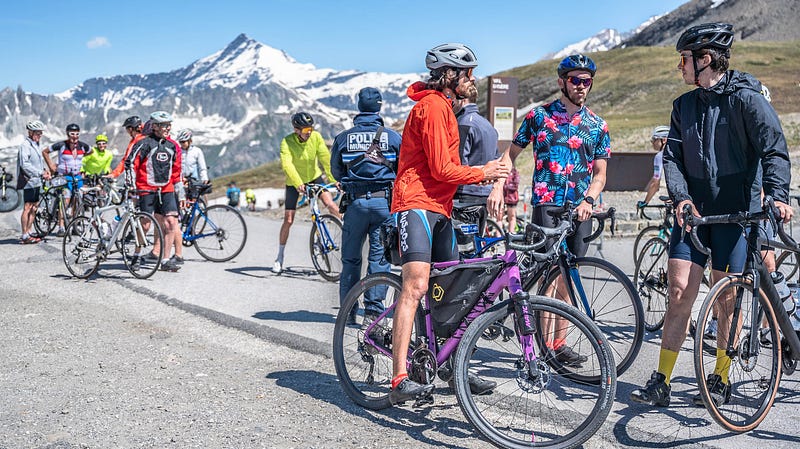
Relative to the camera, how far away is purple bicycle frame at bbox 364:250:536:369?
4352 mm

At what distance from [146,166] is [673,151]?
7854 mm

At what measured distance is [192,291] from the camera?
31.2 feet

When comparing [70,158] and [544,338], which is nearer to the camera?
[544,338]

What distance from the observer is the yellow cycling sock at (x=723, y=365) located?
4594mm

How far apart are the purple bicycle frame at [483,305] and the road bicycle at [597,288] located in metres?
0.54

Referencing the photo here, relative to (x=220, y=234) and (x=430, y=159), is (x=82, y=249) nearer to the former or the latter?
(x=220, y=234)

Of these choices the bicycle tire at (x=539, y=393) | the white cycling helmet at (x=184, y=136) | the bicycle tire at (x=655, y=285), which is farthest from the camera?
the white cycling helmet at (x=184, y=136)

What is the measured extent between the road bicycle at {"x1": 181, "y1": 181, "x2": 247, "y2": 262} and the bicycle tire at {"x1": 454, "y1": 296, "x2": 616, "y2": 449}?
7959 mm

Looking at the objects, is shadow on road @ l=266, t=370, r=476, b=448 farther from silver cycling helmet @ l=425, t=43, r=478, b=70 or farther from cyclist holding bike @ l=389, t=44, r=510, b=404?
silver cycling helmet @ l=425, t=43, r=478, b=70

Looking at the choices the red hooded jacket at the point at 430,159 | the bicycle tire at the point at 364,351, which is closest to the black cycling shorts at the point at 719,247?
the red hooded jacket at the point at 430,159

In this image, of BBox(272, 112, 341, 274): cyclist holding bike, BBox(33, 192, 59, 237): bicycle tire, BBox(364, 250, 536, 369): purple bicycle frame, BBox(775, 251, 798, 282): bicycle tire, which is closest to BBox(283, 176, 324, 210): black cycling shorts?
BBox(272, 112, 341, 274): cyclist holding bike

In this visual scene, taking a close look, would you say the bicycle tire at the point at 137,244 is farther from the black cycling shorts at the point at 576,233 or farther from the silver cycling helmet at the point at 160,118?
the black cycling shorts at the point at 576,233

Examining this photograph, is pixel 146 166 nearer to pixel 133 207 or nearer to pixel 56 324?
pixel 133 207

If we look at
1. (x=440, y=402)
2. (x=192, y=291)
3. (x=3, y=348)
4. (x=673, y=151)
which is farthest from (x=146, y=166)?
(x=673, y=151)
